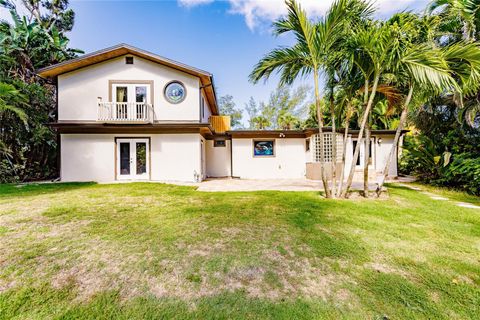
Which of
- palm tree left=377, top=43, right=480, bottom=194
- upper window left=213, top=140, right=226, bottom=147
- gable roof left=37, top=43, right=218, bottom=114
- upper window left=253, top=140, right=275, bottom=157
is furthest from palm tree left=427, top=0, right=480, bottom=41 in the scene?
upper window left=213, top=140, right=226, bottom=147

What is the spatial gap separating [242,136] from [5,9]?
53.1 ft

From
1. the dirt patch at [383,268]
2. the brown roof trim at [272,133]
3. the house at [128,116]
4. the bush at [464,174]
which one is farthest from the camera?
the brown roof trim at [272,133]

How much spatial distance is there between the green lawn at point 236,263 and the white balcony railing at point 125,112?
550 cm

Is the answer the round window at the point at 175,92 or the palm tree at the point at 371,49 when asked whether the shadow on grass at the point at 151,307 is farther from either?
the round window at the point at 175,92

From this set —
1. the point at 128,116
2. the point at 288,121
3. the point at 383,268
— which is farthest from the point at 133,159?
the point at 288,121

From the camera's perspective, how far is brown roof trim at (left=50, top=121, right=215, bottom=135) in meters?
9.72

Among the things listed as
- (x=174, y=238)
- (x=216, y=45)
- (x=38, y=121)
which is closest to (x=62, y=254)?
(x=174, y=238)

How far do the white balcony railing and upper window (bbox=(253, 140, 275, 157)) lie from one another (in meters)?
5.82

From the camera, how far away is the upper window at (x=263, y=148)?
40.8ft

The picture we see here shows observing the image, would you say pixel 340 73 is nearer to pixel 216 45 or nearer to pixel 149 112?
pixel 149 112

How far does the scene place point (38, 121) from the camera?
1069 centimetres

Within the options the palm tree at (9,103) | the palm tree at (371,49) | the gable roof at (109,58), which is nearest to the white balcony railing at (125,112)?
the gable roof at (109,58)

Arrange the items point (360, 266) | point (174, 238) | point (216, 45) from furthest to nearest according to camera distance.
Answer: point (216, 45) → point (174, 238) → point (360, 266)

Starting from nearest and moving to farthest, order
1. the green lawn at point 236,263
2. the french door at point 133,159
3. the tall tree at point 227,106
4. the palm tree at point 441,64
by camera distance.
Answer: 1. the green lawn at point 236,263
2. the palm tree at point 441,64
3. the french door at point 133,159
4. the tall tree at point 227,106
